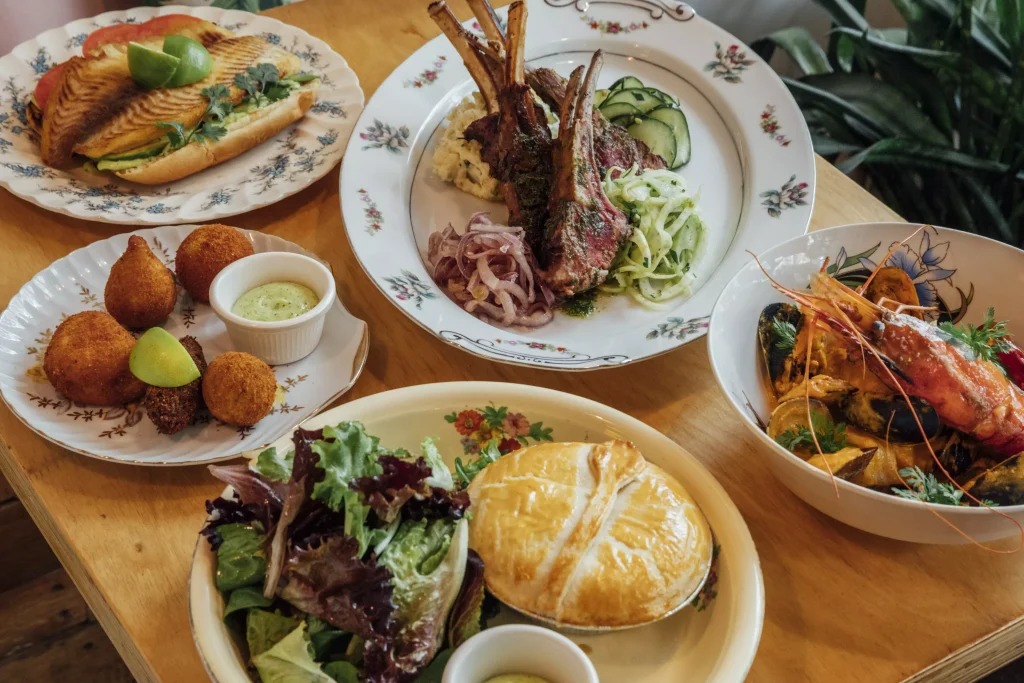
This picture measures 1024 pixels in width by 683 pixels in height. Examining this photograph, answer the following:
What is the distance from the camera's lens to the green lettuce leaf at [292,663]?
105 cm

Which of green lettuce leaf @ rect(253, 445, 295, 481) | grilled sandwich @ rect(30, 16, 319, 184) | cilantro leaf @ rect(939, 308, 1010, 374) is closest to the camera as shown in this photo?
green lettuce leaf @ rect(253, 445, 295, 481)

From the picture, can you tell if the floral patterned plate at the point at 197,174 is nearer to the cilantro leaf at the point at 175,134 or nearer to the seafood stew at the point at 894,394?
the cilantro leaf at the point at 175,134

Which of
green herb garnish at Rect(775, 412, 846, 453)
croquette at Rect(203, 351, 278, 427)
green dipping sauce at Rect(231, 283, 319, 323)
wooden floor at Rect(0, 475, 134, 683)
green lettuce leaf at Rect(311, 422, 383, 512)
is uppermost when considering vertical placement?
green lettuce leaf at Rect(311, 422, 383, 512)

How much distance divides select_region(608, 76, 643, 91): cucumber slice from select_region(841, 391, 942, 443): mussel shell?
52.5 inches

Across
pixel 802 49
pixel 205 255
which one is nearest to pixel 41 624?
pixel 205 255

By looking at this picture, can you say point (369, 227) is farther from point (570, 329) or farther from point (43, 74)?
point (43, 74)

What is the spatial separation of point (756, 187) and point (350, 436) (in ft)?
4.64

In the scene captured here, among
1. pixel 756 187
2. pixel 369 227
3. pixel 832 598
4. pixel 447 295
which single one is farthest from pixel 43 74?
pixel 832 598

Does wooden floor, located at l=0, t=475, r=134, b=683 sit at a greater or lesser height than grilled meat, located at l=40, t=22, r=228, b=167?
lesser

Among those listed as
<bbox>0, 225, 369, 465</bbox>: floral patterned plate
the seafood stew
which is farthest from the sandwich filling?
the seafood stew

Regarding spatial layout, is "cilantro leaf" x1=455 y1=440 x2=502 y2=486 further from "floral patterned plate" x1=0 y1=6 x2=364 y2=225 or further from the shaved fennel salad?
"floral patterned plate" x1=0 y1=6 x2=364 y2=225

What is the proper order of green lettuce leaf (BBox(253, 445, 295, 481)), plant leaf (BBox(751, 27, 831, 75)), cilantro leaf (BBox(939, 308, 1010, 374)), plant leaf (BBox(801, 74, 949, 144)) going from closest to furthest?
green lettuce leaf (BBox(253, 445, 295, 481))
cilantro leaf (BBox(939, 308, 1010, 374))
plant leaf (BBox(801, 74, 949, 144))
plant leaf (BBox(751, 27, 831, 75))

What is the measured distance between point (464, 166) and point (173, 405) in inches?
40.0

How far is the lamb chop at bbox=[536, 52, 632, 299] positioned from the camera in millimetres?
1860
